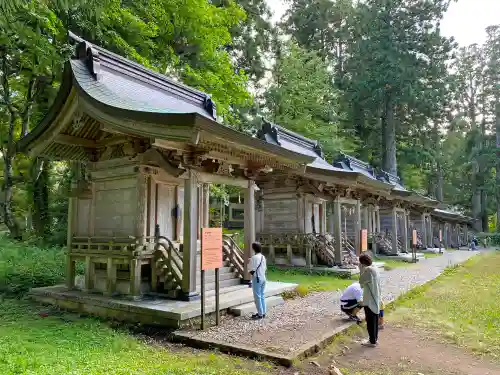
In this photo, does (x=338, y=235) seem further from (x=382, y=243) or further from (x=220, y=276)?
(x=382, y=243)

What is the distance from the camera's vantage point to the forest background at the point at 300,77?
12.5 metres

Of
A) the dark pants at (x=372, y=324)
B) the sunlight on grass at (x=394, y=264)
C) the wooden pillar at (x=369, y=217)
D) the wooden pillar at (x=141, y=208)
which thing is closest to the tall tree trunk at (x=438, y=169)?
the wooden pillar at (x=369, y=217)

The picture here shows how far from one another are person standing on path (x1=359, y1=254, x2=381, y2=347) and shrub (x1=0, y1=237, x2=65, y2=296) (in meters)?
8.44

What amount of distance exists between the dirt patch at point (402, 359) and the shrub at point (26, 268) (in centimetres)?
808

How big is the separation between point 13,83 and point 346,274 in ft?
49.0

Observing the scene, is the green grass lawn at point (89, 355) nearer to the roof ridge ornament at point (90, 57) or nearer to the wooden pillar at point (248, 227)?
the wooden pillar at point (248, 227)

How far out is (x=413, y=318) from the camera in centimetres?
792

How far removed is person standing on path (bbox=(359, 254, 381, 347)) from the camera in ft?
19.9

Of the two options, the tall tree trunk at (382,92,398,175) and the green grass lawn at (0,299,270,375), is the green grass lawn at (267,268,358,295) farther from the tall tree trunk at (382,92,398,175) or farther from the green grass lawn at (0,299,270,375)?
the tall tree trunk at (382,92,398,175)

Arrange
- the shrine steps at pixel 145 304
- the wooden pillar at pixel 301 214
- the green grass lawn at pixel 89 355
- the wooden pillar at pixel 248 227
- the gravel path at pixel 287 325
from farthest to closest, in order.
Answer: the wooden pillar at pixel 301 214 < the wooden pillar at pixel 248 227 < the shrine steps at pixel 145 304 < the gravel path at pixel 287 325 < the green grass lawn at pixel 89 355

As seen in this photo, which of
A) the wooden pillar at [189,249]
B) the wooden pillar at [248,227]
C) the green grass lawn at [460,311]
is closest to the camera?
the green grass lawn at [460,311]

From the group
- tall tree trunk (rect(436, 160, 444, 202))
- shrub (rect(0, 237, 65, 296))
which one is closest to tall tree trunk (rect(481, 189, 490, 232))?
tall tree trunk (rect(436, 160, 444, 202))

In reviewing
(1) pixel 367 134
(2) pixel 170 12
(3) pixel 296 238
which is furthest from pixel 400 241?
(2) pixel 170 12

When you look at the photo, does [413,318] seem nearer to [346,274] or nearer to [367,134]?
[346,274]
